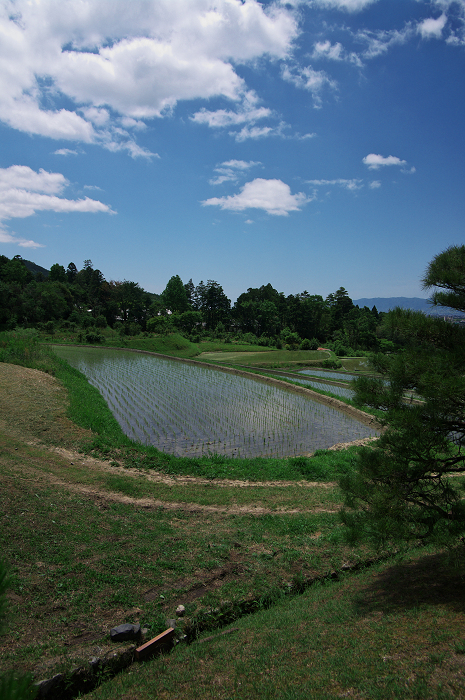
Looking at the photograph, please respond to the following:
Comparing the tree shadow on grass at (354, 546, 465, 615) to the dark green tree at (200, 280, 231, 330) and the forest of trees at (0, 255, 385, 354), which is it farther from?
the dark green tree at (200, 280, 231, 330)

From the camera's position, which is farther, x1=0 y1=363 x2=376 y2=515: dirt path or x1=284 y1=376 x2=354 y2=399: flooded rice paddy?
x1=284 y1=376 x2=354 y2=399: flooded rice paddy

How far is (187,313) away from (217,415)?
5187 cm

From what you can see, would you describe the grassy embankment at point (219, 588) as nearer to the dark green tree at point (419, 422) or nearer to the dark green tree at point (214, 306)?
the dark green tree at point (419, 422)

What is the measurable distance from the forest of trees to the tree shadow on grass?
5604 centimetres

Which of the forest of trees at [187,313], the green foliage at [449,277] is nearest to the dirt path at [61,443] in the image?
the green foliage at [449,277]

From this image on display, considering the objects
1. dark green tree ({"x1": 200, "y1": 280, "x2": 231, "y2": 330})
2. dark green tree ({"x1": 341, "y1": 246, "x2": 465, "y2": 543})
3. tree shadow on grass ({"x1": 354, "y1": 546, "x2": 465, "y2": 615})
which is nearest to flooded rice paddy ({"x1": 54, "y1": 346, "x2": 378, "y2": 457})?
tree shadow on grass ({"x1": 354, "y1": 546, "x2": 465, "y2": 615})

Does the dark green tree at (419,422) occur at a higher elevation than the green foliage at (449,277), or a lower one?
lower

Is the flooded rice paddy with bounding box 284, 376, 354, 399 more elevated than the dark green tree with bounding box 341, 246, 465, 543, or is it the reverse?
the dark green tree with bounding box 341, 246, 465, 543

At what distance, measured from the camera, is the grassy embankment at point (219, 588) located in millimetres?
3805

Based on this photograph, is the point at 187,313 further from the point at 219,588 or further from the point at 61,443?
the point at 219,588

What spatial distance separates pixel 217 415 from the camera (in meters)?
19.5

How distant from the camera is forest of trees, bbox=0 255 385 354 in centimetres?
6047

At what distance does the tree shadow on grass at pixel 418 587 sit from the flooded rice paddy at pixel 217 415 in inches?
327

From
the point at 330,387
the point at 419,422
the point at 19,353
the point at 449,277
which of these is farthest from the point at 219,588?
the point at 330,387
